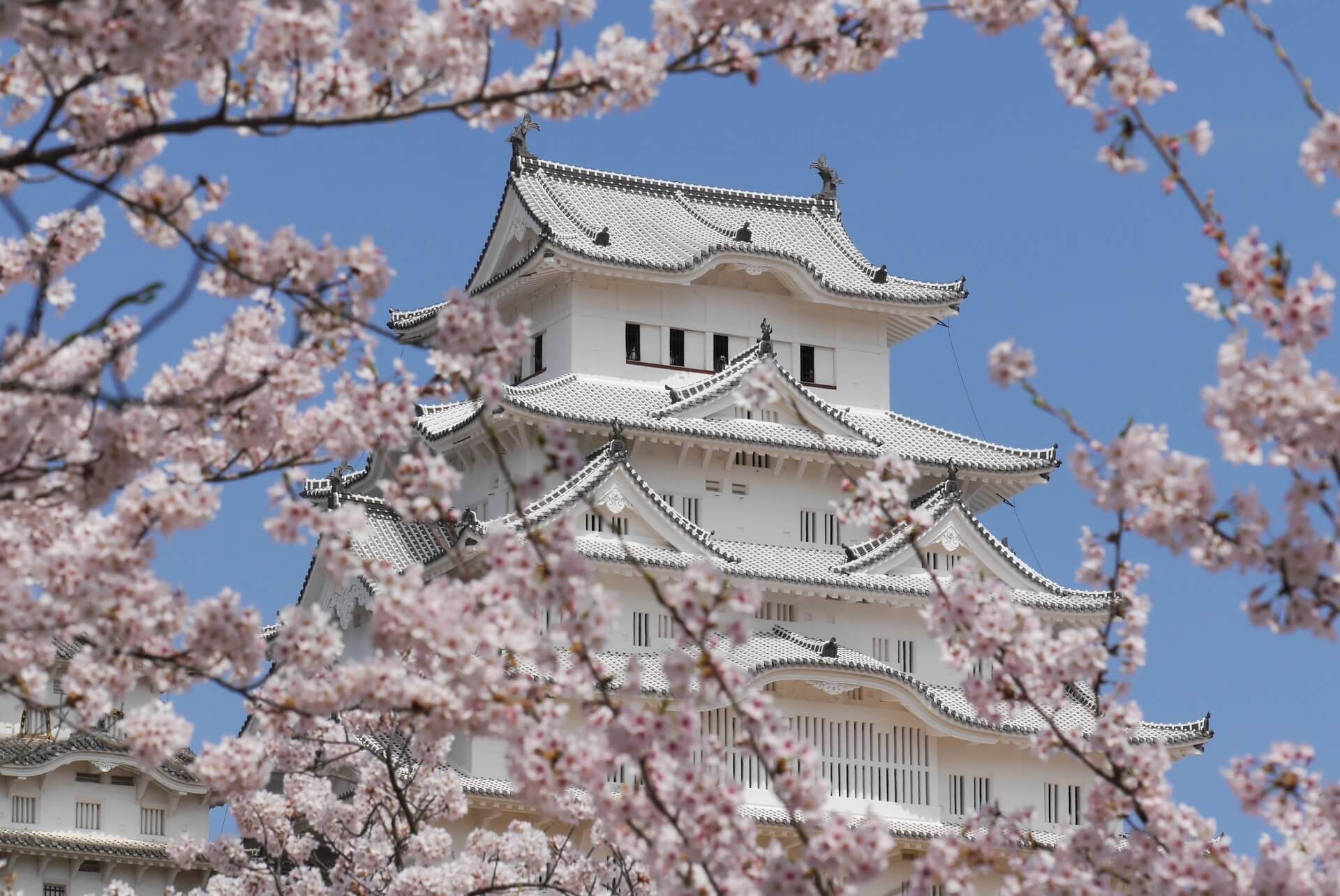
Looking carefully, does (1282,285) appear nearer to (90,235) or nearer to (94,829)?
(90,235)

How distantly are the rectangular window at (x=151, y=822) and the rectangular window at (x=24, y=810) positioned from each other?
225cm

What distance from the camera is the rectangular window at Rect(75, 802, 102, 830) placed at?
4378 cm

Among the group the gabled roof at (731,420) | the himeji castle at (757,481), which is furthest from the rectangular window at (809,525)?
the gabled roof at (731,420)

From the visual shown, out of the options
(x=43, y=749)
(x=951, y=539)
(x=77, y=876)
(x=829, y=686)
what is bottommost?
(x=77, y=876)

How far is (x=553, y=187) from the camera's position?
142 ft

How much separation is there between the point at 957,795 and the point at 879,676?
10.8 feet

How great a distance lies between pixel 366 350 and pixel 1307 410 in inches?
185

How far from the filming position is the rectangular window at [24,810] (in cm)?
4288

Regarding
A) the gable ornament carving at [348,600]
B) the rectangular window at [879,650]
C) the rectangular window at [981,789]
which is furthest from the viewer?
the rectangular window at [879,650]

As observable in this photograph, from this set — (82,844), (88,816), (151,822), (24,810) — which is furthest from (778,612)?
(24,810)

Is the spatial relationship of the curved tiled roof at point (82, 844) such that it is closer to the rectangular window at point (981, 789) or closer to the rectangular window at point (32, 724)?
the rectangular window at point (32, 724)

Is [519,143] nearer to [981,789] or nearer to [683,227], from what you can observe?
[683,227]

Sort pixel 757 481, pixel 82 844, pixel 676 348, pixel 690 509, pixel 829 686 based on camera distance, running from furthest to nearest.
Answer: pixel 82 844 < pixel 676 348 < pixel 757 481 < pixel 690 509 < pixel 829 686

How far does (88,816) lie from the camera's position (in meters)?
43.9
